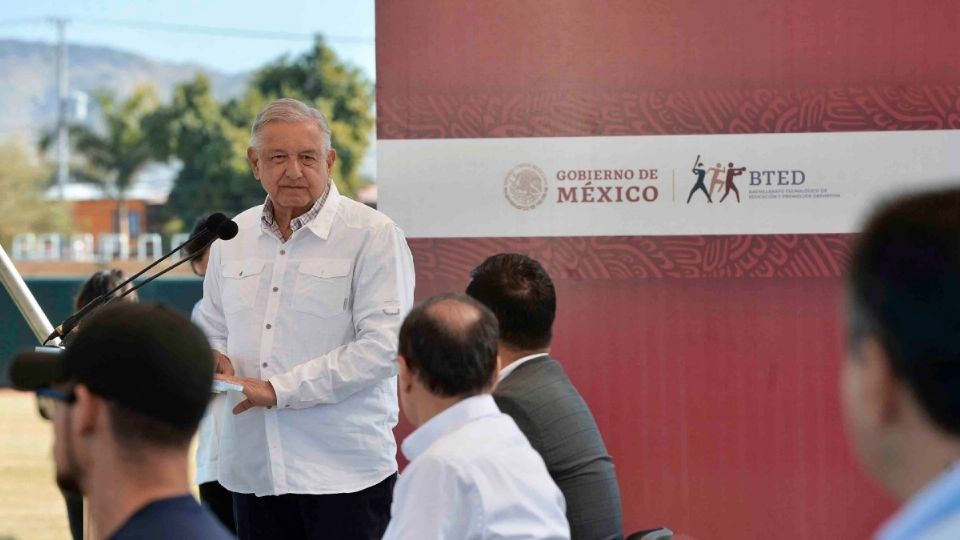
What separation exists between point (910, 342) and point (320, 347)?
2.26m

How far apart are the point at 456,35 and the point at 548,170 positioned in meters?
0.47

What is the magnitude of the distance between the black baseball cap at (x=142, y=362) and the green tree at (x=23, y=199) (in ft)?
140

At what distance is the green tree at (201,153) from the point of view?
124 feet

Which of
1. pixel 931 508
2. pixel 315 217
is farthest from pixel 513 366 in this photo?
pixel 931 508

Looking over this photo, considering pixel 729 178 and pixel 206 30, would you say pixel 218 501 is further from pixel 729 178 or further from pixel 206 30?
pixel 206 30

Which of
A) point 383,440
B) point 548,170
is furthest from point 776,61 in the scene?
point 383,440

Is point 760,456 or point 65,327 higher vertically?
point 65,327

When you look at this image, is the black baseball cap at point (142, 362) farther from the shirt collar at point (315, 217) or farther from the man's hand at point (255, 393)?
the shirt collar at point (315, 217)

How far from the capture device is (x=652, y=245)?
3.71 metres

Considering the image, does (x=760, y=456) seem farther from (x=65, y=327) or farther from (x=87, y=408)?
(x=87, y=408)

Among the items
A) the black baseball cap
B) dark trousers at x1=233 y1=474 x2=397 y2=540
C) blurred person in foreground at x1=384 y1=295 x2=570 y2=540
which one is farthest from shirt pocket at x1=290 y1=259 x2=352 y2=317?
the black baseball cap

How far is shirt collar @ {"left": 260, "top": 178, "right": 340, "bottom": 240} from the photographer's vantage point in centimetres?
299

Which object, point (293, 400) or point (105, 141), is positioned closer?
point (293, 400)

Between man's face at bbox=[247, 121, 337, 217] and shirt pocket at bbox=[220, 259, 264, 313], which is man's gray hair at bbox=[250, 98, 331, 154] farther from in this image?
shirt pocket at bbox=[220, 259, 264, 313]
